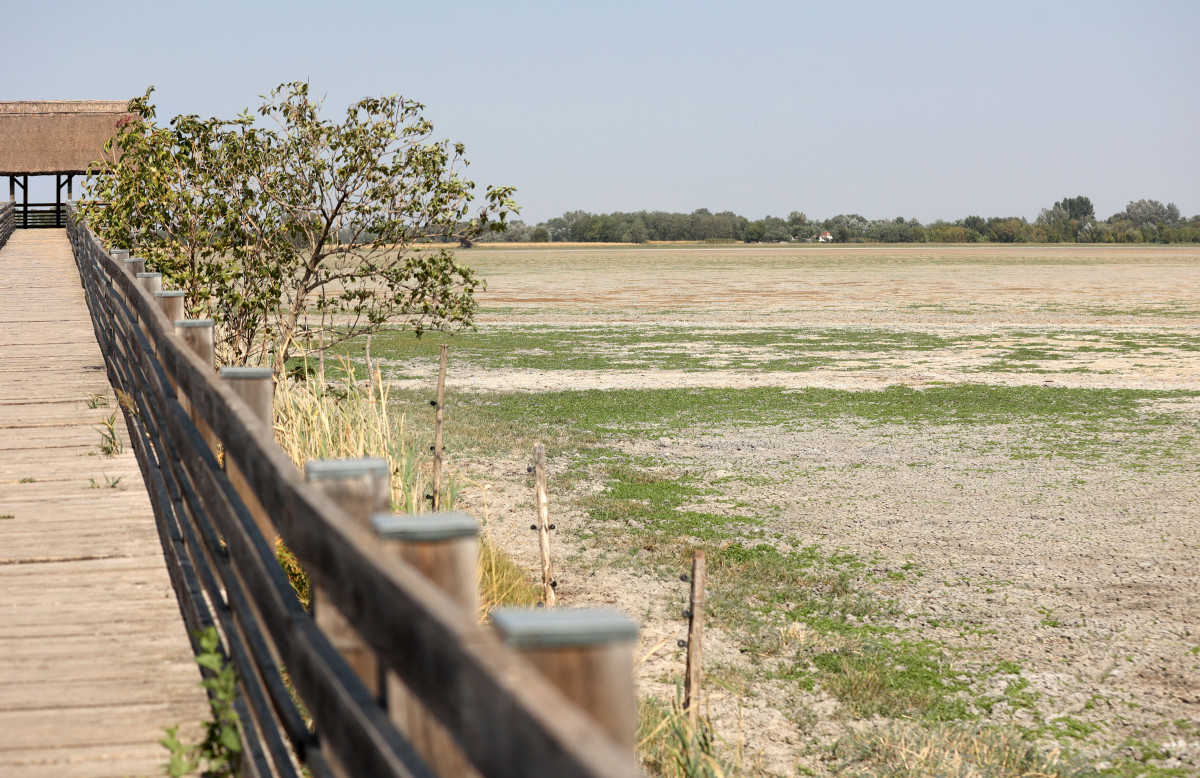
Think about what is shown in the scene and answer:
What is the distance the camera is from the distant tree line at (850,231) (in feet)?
558

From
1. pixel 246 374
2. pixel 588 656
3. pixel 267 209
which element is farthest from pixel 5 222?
pixel 588 656

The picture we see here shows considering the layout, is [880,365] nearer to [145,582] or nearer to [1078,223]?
[145,582]

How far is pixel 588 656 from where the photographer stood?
1.25 metres

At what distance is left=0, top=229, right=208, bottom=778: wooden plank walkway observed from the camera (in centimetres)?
318

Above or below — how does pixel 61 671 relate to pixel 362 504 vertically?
below

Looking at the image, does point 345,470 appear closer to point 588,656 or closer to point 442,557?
point 442,557

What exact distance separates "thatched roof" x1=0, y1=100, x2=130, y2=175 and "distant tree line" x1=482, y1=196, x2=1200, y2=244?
13847 centimetres

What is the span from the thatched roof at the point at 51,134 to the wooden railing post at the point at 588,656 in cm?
4051

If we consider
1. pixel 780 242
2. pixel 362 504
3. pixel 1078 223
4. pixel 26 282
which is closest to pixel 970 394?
pixel 26 282

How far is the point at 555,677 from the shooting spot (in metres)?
1.26

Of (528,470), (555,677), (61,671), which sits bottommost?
(528,470)

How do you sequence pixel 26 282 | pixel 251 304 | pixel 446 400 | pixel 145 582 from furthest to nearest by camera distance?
pixel 446 400, pixel 26 282, pixel 251 304, pixel 145 582

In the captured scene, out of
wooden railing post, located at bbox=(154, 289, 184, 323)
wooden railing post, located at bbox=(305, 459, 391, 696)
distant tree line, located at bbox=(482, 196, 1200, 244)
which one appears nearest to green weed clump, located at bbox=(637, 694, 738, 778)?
wooden railing post, located at bbox=(154, 289, 184, 323)

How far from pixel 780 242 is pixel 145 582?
586ft
